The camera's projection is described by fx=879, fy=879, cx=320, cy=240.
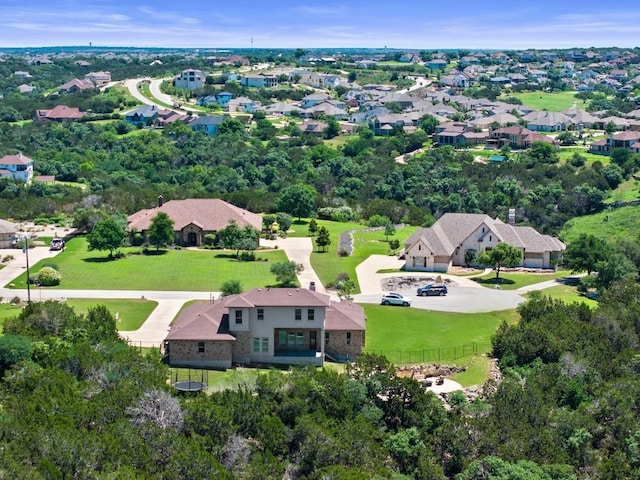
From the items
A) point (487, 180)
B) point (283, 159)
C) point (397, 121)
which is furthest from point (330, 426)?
point (397, 121)

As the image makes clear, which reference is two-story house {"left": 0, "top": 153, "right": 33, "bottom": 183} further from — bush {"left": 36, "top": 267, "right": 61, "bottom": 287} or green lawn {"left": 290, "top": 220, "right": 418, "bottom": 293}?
bush {"left": 36, "top": 267, "right": 61, "bottom": 287}

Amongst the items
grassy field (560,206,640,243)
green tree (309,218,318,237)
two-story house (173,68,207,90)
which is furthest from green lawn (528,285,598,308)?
two-story house (173,68,207,90)

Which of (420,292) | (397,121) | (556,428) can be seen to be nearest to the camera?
(556,428)

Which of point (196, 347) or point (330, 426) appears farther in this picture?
point (196, 347)

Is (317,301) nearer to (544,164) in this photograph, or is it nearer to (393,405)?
(393,405)

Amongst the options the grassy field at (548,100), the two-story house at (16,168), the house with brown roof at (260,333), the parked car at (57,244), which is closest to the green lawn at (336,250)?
the house with brown roof at (260,333)

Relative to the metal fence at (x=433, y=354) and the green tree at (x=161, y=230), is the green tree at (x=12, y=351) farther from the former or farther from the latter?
the green tree at (x=161, y=230)
